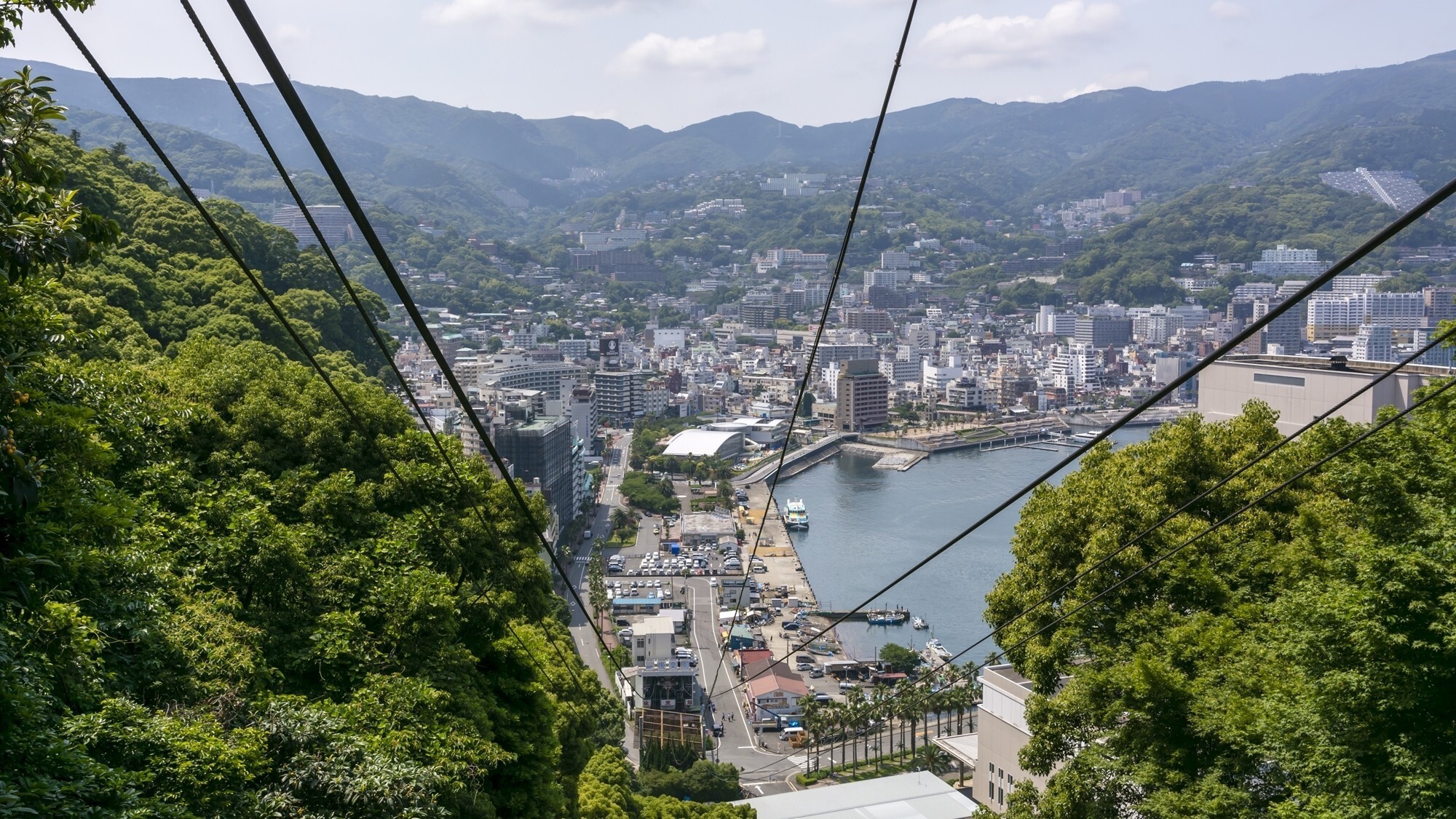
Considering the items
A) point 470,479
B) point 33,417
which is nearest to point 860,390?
point 470,479

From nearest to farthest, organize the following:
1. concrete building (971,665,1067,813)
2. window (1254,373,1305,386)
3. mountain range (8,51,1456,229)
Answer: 1. concrete building (971,665,1067,813)
2. window (1254,373,1305,386)
3. mountain range (8,51,1456,229)

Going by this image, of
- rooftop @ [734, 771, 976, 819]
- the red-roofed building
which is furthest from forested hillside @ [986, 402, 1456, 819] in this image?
the red-roofed building

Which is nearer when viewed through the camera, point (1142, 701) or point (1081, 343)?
point (1142, 701)

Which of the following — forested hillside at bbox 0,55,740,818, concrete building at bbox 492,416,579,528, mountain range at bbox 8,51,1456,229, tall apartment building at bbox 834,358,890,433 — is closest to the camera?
forested hillside at bbox 0,55,740,818

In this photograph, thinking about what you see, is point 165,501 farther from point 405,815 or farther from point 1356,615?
point 1356,615

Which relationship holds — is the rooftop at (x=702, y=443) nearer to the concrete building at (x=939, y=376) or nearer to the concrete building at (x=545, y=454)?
the concrete building at (x=545, y=454)

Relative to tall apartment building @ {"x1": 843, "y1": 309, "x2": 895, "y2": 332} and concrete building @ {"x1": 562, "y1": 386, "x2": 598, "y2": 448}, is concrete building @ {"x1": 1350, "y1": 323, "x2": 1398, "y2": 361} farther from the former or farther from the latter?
concrete building @ {"x1": 562, "y1": 386, "x2": 598, "y2": 448}
